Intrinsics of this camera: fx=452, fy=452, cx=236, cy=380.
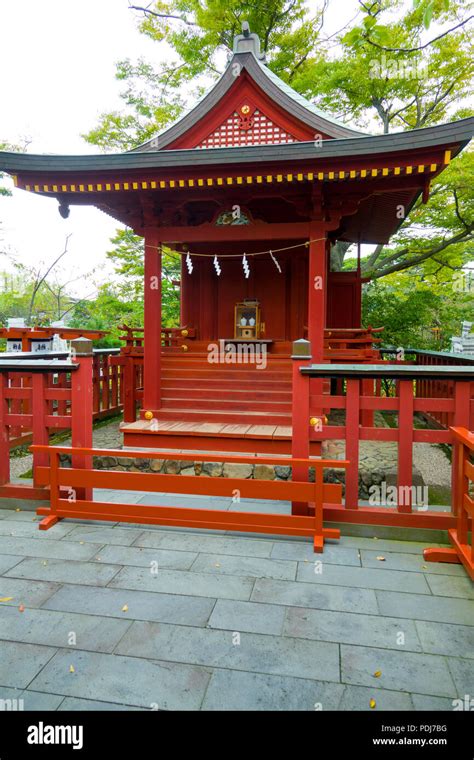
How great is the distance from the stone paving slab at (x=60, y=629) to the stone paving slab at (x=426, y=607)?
1.50 metres

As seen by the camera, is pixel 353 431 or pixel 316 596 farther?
pixel 353 431

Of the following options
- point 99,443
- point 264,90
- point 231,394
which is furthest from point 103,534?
point 264,90

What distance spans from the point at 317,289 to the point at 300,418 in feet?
11.9

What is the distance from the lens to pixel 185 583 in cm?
291

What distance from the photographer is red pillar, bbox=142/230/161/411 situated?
23.9 feet

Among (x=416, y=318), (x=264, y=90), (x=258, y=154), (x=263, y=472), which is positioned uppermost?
(x=264, y=90)

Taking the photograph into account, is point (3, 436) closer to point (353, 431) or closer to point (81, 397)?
point (81, 397)

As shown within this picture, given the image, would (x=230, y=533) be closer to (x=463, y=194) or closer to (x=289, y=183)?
(x=289, y=183)

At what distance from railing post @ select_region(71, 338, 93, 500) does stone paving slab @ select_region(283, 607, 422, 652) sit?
7.79 ft

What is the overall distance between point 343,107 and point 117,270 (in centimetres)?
989

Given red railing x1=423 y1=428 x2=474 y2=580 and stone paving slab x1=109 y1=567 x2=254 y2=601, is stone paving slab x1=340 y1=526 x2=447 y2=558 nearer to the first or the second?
red railing x1=423 y1=428 x2=474 y2=580
